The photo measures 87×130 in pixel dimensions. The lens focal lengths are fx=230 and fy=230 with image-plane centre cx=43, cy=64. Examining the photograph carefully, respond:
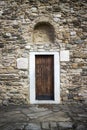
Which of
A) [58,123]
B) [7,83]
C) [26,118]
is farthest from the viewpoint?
[7,83]

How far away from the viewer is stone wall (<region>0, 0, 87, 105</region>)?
6.86 meters

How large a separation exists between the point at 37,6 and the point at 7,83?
247cm

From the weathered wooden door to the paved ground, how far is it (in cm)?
56

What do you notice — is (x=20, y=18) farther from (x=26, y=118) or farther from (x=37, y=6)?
(x=26, y=118)

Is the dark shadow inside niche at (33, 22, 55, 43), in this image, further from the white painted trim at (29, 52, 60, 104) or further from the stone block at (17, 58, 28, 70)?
the stone block at (17, 58, 28, 70)

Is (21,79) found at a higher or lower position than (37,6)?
lower

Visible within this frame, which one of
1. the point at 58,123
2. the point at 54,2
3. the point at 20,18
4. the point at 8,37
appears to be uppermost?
the point at 54,2

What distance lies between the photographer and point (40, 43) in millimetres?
7031

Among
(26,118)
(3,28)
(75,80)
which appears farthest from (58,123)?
(3,28)

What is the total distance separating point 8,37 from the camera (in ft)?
22.6

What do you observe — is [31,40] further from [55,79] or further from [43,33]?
[55,79]

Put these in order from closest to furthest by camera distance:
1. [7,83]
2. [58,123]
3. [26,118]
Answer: [58,123] → [26,118] → [7,83]

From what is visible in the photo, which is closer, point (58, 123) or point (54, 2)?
point (58, 123)

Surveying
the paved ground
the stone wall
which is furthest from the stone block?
the paved ground
